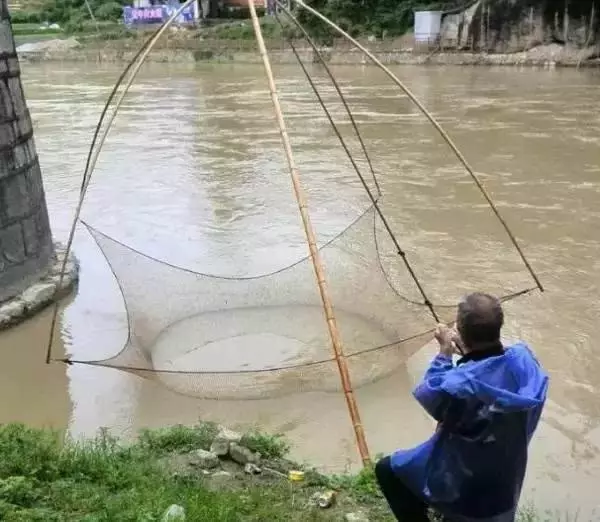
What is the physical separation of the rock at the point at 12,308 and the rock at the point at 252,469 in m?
2.57

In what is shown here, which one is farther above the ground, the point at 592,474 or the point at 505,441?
the point at 505,441

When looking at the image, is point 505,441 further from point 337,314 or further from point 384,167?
point 384,167

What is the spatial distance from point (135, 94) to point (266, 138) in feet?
27.4

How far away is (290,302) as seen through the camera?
496 cm

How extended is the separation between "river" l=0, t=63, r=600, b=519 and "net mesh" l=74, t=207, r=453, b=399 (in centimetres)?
14

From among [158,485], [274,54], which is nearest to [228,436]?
[158,485]

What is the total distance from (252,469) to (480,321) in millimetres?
1473

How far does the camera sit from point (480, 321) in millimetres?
1840

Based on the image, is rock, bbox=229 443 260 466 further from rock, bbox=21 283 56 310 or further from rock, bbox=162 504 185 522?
rock, bbox=21 283 56 310

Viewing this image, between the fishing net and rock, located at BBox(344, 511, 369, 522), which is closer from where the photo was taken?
rock, located at BBox(344, 511, 369, 522)

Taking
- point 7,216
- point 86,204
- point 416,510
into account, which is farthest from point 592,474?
point 86,204

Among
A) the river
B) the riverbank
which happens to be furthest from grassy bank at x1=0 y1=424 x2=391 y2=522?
the riverbank

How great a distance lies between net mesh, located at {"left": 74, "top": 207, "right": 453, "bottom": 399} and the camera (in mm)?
4023

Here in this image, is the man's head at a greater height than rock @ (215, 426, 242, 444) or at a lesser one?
greater
